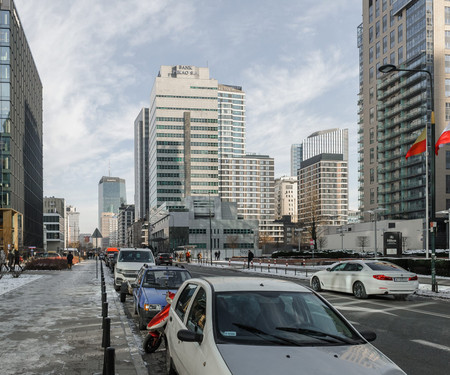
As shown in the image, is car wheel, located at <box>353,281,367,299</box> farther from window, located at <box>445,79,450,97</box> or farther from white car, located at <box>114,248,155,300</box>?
window, located at <box>445,79,450,97</box>

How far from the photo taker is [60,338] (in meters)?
9.54

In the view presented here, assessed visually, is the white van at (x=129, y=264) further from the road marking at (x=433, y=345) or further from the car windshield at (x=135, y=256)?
the road marking at (x=433, y=345)

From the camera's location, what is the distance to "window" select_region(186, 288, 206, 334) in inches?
202

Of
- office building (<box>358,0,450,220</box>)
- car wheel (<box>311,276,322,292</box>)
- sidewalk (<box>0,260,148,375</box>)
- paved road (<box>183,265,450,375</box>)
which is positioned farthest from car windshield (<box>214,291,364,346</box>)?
office building (<box>358,0,450,220</box>)

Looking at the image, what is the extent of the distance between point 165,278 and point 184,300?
5914 mm

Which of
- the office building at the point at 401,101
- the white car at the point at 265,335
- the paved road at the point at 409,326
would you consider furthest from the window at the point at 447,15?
the white car at the point at 265,335

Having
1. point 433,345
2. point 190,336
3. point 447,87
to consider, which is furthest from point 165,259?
point 447,87

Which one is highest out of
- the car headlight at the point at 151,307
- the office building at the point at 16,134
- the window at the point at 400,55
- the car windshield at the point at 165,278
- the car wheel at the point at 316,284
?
the window at the point at 400,55

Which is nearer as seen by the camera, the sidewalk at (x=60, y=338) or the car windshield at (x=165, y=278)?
the sidewalk at (x=60, y=338)

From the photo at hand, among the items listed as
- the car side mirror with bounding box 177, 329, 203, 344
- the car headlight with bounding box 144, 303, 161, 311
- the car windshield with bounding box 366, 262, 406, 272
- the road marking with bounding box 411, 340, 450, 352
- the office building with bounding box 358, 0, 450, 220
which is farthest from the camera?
the office building with bounding box 358, 0, 450, 220

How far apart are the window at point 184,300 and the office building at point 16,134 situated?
53.7 meters

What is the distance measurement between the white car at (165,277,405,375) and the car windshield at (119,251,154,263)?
15.6 metres

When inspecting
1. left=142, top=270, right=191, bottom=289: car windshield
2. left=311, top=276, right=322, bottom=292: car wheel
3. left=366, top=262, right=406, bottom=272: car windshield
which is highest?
left=142, top=270, right=191, bottom=289: car windshield

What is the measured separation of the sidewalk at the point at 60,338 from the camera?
24.2 feet
